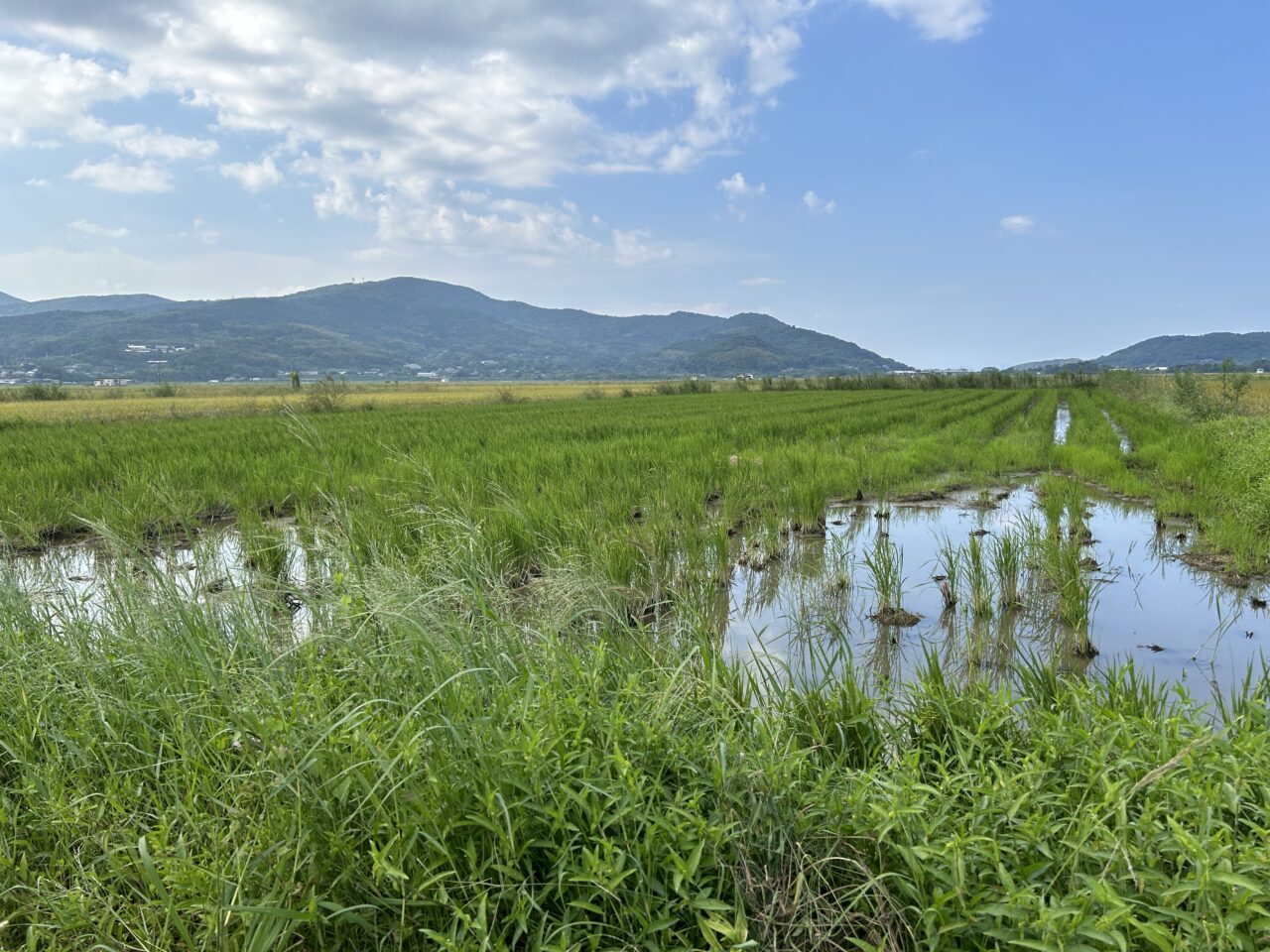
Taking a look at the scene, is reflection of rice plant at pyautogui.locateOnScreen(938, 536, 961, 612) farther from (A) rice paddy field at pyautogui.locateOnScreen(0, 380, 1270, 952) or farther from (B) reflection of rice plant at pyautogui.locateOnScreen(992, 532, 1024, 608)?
(B) reflection of rice plant at pyautogui.locateOnScreen(992, 532, 1024, 608)

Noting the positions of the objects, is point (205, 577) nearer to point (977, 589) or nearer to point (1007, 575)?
point (977, 589)

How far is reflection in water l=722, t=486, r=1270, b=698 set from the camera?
3.58 m

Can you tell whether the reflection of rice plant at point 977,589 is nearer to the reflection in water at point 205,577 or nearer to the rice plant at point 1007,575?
the rice plant at point 1007,575

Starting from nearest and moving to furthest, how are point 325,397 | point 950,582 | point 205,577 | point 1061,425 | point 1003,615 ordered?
1. point 205,577
2. point 1003,615
3. point 950,582
4. point 1061,425
5. point 325,397

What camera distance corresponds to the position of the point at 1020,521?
647 cm

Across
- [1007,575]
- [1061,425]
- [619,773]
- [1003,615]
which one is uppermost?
[1061,425]

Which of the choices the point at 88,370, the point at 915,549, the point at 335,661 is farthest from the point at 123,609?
the point at 88,370

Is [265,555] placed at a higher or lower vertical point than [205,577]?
lower

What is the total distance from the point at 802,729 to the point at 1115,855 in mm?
1018

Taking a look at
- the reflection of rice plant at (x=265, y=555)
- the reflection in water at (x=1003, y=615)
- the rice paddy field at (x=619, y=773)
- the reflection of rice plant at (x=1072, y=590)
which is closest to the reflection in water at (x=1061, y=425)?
the reflection in water at (x=1003, y=615)

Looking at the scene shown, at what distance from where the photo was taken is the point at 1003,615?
4387mm

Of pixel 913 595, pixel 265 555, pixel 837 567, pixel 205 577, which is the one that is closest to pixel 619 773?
pixel 205 577

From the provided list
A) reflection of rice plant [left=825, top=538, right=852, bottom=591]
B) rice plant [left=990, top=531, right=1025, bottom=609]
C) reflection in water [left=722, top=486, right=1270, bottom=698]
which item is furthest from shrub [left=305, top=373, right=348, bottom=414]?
rice plant [left=990, top=531, right=1025, bottom=609]

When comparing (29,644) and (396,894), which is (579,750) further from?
(29,644)
